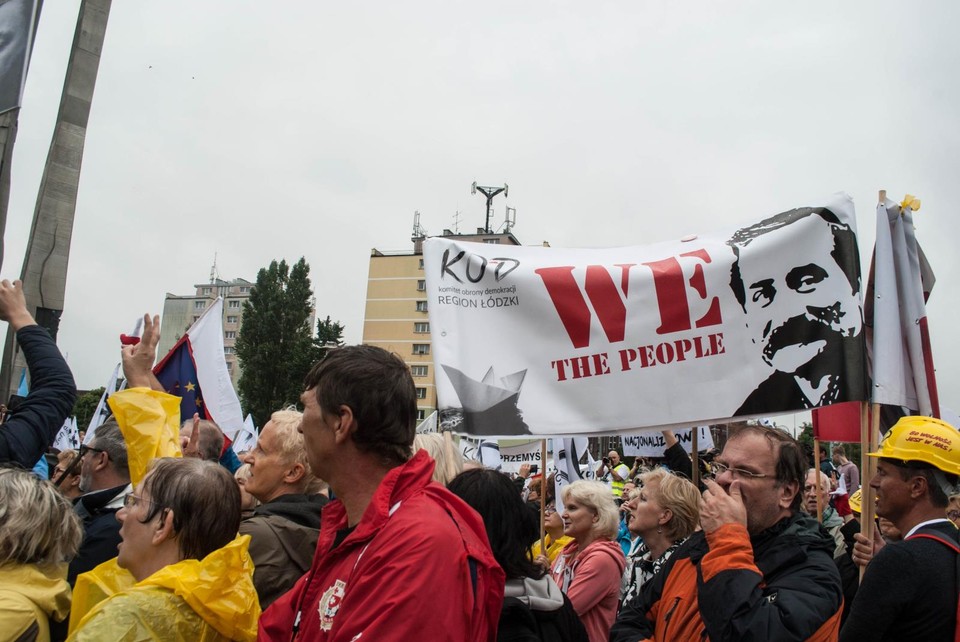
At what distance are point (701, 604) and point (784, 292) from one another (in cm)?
219

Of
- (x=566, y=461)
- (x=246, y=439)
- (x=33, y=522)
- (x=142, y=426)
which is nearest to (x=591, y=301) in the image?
(x=142, y=426)

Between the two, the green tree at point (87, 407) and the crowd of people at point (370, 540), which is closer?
the crowd of people at point (370, 540)

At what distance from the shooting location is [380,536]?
1950 millimetres

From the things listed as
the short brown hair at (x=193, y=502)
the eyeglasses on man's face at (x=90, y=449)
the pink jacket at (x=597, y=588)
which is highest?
the eyeglasses on man's face at (x=90, y=449)

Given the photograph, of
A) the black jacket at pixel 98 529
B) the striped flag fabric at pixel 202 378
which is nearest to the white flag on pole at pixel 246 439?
the striped flag fabric at pixel 202 378

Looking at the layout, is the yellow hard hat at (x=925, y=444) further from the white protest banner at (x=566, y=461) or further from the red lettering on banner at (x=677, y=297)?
the white protest banner at (x=566, y=461)

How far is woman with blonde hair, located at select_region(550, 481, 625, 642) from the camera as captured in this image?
4.69 meters

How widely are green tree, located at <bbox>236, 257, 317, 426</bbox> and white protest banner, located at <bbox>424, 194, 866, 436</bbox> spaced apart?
4237 centimetres

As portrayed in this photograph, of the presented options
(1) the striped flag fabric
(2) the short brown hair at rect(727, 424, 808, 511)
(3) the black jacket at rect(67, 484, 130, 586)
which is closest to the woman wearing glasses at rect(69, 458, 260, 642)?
(3) the black jacket at rect(67, 484, 130, 586)

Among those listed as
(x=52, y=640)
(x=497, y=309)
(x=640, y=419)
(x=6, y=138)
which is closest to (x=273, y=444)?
(x=52, y=640)

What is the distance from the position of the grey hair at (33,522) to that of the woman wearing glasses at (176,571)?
6.2 inches

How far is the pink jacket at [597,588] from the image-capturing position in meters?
4.65

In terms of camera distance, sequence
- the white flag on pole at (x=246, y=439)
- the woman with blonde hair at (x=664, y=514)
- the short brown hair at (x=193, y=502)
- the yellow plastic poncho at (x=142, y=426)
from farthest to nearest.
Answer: the white flag on pole at (x=246, y=439) → the woman with blonde hair at (x=664, y=514) → the yellow plastic poncho at (x=142, y=426) → the short brown hair at (x=193, y=502)

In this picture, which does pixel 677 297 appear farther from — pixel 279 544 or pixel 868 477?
pixel 279 544
